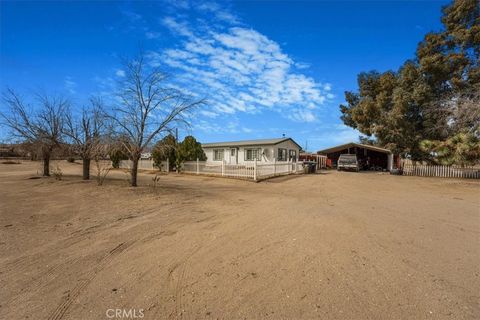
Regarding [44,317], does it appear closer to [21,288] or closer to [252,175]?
[21,288]

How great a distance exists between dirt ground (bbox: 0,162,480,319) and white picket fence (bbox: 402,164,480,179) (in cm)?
1647

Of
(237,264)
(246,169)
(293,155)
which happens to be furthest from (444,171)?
(237,264)

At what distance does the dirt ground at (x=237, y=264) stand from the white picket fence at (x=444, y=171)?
649 inches

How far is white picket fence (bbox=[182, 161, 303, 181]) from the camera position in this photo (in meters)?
14.7

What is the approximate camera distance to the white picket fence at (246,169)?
14.7 m

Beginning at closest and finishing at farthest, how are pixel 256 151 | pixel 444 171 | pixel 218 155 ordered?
pixel 444 171 < pixel 256 151 < pixel 218 155

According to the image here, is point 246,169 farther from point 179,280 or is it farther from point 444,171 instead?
point 444,171

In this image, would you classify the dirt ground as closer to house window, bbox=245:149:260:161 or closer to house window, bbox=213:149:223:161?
house window, bbox=245:149:260:161

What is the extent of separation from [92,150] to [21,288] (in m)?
9.80

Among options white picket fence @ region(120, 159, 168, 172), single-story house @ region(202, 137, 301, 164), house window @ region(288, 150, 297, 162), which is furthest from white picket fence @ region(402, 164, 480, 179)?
white picket fence @ region(120, 159, 168, 172)

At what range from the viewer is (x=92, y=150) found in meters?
11.1

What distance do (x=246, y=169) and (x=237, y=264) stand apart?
38.5 feet

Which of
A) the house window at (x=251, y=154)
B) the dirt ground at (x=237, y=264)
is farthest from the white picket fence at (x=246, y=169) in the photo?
the dirt ground at (x=237, y=264)

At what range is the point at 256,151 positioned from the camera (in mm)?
24516
